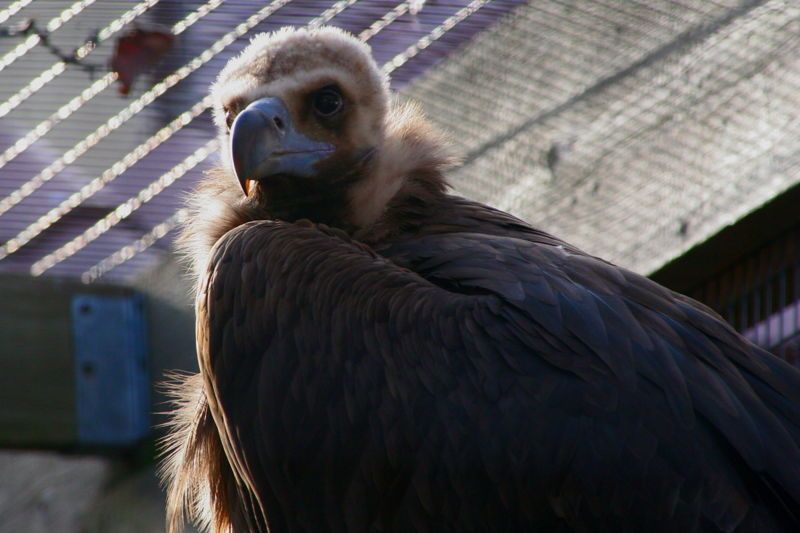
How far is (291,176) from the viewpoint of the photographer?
8.79 ft

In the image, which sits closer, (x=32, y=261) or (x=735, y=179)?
(x=735, y=179)

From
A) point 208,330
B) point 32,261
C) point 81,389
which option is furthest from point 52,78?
point 208,330

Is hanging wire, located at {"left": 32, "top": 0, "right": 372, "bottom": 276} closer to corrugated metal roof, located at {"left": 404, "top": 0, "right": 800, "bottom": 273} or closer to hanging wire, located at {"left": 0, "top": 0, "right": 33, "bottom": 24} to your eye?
hanging wire, located at {"left": 0, "top": 0, "right": 33, "bottom": 24}

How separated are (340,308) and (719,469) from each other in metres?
0.69

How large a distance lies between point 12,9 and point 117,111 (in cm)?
36

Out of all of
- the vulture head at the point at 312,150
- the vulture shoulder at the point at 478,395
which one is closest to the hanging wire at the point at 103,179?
the vulture head at the point at 312,150

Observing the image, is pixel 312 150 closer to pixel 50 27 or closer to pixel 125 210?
pixel 50 27

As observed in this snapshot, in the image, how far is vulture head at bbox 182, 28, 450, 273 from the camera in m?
2.67

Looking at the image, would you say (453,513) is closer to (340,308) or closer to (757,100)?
(340,308)

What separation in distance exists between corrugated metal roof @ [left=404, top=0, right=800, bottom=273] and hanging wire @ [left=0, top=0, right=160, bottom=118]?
2.55 feet

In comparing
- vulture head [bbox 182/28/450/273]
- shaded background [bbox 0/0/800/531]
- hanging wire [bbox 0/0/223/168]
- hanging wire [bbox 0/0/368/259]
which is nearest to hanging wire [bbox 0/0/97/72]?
shaded background [bbox 0/0/800/531]

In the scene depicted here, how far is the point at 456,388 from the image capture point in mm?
2273

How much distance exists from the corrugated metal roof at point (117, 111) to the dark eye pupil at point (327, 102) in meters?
0.75

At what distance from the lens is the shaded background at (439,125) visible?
339cm
